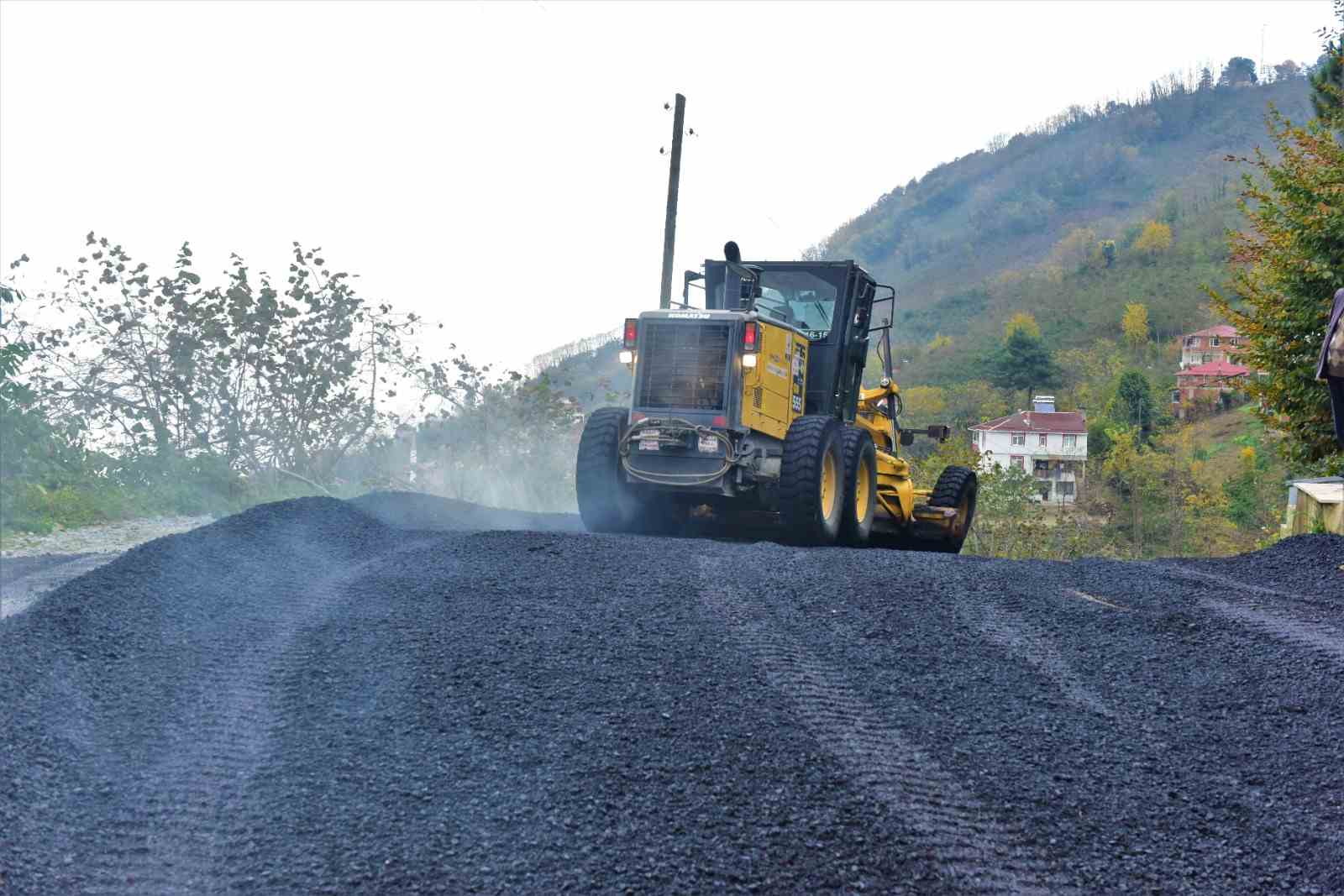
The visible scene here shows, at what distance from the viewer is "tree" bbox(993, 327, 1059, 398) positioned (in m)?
70.0

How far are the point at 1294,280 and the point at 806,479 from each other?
6.24m

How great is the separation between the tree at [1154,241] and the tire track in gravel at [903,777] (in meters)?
115

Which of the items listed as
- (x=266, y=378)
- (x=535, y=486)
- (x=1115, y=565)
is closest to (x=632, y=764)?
(x=1115, y=565)

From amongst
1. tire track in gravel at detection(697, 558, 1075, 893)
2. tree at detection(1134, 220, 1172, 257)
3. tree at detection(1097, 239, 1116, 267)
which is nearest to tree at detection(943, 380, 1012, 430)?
tree at detection(1097, 239, 1116, 267)

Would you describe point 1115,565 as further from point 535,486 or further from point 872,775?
point 535,486

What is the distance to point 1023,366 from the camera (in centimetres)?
7038

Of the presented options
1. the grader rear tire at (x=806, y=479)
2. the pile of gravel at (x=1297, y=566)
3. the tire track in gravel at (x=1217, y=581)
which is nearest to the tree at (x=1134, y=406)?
the pile of gravel at (x=1297, y=566)

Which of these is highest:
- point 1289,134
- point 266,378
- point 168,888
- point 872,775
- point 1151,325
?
point 1151,325

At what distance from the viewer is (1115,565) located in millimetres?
8969

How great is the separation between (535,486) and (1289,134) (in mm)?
11652

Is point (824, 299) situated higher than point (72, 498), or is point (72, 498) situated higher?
point (824, 299)

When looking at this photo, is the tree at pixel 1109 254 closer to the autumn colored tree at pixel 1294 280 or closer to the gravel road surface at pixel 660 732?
the autumn colored tree at pixel 1294 280

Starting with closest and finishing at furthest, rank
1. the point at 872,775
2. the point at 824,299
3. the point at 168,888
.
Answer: the point at 168,888 → the point at 872,775 → the point at 824,299

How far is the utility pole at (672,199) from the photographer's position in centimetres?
2042
